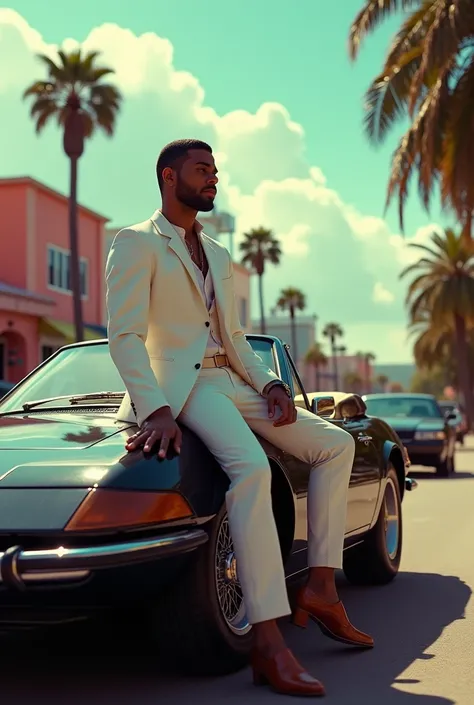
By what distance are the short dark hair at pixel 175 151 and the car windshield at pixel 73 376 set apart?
1.20m

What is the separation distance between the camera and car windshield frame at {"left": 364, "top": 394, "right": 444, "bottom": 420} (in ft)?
61.6

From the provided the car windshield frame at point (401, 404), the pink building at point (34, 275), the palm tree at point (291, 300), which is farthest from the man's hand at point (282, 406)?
the palm tree at point (291, 300)

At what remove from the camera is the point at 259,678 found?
4074mm

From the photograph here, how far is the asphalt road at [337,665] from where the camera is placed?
4.04m

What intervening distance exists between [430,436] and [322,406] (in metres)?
12.0

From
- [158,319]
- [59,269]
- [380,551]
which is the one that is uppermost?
[59,269]

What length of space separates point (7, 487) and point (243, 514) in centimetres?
88

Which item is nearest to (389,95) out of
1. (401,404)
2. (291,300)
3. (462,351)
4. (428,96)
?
(428,96)

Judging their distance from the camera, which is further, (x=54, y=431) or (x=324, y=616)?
(x=324, y=616)

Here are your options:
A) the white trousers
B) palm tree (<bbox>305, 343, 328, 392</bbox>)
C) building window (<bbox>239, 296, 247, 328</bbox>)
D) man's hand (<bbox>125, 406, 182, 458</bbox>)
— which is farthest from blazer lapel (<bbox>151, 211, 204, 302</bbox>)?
palm tree (<bbox>305, 343, 328, 392</bbox>)

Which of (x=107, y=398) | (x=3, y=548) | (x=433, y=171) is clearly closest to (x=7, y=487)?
(x=3, y=548)

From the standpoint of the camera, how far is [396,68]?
21.5 meters

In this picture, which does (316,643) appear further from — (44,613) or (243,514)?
(44,613)

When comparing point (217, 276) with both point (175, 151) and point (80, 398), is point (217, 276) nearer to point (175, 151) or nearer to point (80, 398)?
point (175, 151)
